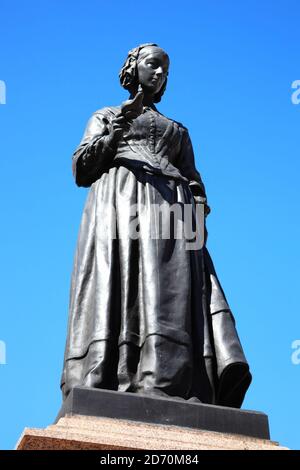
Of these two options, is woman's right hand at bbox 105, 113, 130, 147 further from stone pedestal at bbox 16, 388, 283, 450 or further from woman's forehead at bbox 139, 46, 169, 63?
stone pedestal at bbox 16, 388, 283, 450

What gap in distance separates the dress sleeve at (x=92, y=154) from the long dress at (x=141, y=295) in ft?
0.03

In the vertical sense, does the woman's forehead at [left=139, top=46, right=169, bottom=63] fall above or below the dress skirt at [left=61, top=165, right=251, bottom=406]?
above

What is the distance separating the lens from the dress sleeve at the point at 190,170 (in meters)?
10.3

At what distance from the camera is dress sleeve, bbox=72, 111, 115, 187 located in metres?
9.70

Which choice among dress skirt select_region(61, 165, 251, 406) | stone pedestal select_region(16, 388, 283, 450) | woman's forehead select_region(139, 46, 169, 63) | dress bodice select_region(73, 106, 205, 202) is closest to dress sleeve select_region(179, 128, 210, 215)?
dress bodice select_region(73, 106, 205, 202)

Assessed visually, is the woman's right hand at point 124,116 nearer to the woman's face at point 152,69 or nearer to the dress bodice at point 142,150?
the dress bodice at point 142,150

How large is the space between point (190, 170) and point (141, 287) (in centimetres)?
197

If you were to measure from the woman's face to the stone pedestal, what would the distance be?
12.9 ft

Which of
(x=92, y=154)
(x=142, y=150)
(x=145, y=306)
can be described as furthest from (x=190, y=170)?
(x=145, y=306)

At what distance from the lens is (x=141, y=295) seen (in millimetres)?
8938

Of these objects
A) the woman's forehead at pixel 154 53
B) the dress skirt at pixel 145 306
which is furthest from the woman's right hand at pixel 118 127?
the woman's forehead at pixel 154 53

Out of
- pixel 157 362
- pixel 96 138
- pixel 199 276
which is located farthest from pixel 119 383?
pixel 96 138

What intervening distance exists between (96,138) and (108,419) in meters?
3.27

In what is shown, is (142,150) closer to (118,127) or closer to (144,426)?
(118,127)
